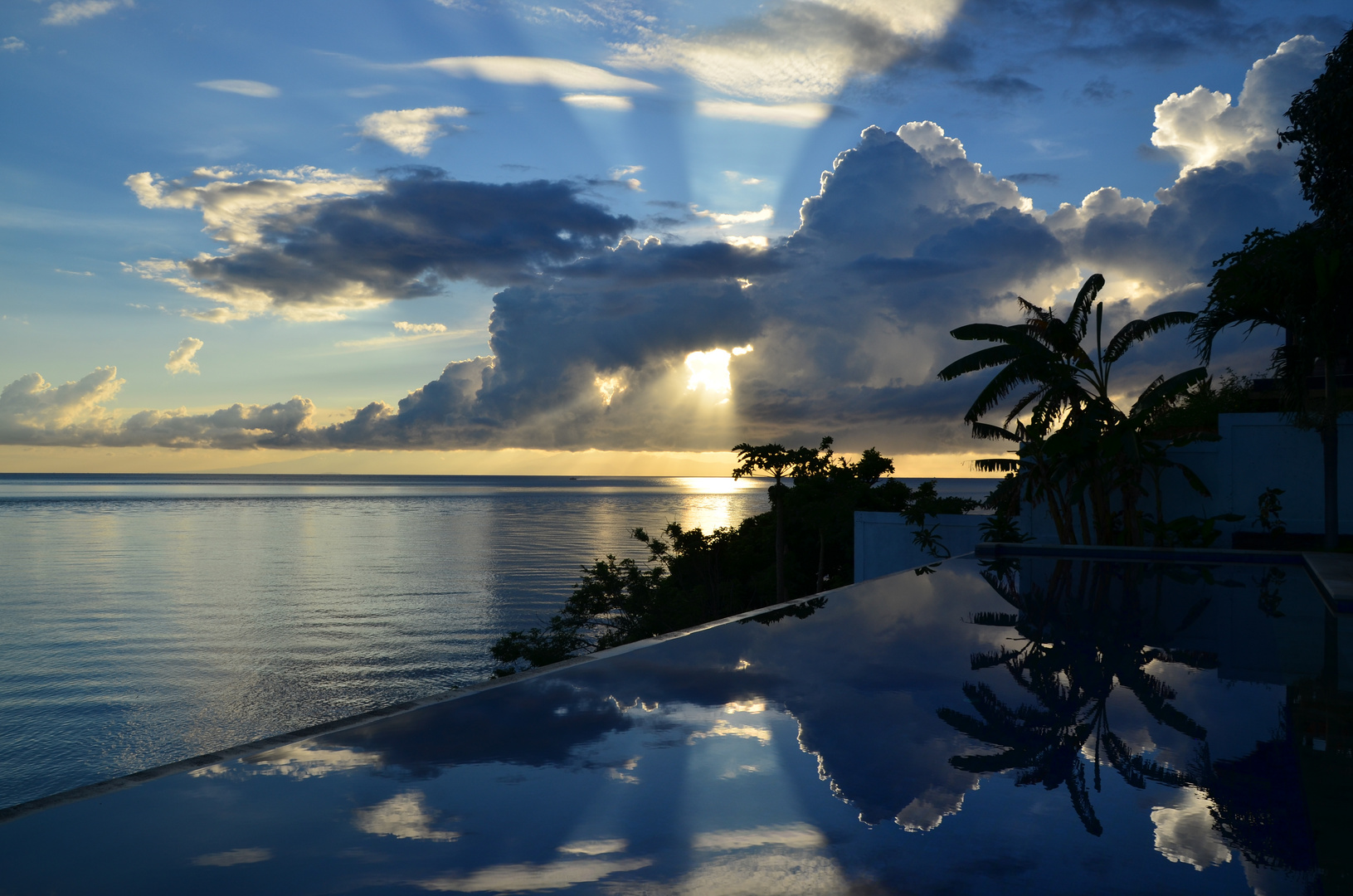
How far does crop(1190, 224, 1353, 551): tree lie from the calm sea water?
24.2 m

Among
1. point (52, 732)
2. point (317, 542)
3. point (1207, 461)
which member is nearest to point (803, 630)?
point (1207, 461)

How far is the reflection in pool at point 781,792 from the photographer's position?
98.0 inches

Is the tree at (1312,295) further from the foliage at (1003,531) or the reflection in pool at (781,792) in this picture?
the reflection in pool at (781,792)

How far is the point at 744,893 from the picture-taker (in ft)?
7.86

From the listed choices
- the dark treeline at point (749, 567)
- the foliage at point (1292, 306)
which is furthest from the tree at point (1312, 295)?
the dark treeline at point (749, 567)

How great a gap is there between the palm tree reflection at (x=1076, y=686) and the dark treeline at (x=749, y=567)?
38.4 feet

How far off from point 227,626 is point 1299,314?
39749 mm

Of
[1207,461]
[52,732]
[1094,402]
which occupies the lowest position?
[52,732]

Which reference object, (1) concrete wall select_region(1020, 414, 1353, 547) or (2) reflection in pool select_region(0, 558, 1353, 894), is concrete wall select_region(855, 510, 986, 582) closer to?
(1) concrete wall select_region(1020, 414, 1353, 547)

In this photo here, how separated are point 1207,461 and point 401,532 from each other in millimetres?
73037

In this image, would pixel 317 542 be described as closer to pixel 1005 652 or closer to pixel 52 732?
pixel 52 732

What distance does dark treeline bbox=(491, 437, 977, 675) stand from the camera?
86.7 ft

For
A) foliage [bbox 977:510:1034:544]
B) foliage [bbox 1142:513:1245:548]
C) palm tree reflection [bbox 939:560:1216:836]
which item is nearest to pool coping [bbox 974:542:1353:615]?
foliage [bbox 1142:513:1245:548]

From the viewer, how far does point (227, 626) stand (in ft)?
121
